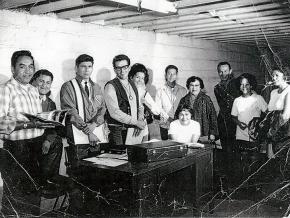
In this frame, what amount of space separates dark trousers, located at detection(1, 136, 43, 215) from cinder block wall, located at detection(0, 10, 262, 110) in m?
1.30

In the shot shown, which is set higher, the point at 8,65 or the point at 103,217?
the point at 8,65

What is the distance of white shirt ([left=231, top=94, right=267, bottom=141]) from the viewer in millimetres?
4605

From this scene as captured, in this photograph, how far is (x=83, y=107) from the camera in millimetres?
3812

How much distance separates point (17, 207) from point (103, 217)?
3.13 ft

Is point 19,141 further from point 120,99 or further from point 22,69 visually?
point 120,99

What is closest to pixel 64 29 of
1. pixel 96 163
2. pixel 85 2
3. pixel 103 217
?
pixel 85 2

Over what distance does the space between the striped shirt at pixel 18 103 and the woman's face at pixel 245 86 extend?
10.0 feet

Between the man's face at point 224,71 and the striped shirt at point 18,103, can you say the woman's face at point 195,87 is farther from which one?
the striped shirt at point 18,103

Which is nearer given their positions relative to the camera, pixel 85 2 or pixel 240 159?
pixel 85 2

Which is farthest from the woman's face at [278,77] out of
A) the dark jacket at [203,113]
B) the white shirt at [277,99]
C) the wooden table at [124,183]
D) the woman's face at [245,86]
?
the wooden table at [124,183]

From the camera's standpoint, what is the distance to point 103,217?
2627mm

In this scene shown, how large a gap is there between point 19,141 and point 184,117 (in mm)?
2238

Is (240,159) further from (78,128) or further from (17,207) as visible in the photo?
(17,207)

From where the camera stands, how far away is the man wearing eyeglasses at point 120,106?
157 inches
